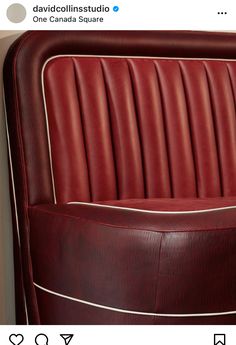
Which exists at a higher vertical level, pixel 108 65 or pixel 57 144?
pixel 108 65

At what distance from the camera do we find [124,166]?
79.2 inches

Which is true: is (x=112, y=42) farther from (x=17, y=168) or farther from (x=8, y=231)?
(x=8, y=231)

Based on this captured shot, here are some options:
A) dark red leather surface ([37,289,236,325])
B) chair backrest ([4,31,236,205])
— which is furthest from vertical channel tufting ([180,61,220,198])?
dark red leather surface ([37,289,236,325])

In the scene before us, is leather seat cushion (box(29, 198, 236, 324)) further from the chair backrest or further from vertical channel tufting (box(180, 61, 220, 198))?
vertical channel tufting (box(180, 61, 220, 198))

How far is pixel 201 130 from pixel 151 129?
0.20 meters

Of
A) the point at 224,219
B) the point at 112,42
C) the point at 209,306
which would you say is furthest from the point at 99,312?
the point at 112,42

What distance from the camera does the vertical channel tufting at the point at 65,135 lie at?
6.22ft

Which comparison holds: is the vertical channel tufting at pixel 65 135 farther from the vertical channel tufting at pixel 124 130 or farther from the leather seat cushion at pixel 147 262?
the leather seat cushion at pixel 147 262

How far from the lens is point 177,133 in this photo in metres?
2.11
